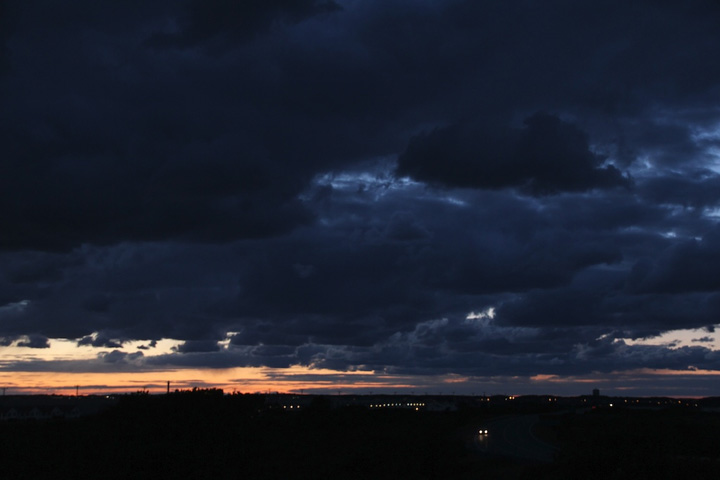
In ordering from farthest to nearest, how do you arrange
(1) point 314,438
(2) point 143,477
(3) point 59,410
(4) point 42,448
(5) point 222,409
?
(3) point 59,410 < (1) point 314,438 < (5) point 222,409 < (4) point 42,448 < (2) point 143,477

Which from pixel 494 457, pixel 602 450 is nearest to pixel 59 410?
pixel 494 457

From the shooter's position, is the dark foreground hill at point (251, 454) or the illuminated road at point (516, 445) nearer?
the dark foreground hill at point (251, 454)

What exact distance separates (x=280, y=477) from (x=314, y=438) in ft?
187

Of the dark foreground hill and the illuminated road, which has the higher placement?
the dark foreground hill

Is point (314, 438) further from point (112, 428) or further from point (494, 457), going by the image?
point (112, 428)

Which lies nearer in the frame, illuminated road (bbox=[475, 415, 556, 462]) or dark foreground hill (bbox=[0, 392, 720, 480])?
dark foreground hill (bbox=[0, 392, 720, 480])

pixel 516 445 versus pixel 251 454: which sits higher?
pixel 251 454

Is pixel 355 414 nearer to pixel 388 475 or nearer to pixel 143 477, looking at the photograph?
pixel 388 475

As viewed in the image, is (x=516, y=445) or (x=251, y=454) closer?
(x=251, y=454)

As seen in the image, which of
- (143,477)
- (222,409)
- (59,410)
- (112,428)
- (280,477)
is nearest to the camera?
(143,477)

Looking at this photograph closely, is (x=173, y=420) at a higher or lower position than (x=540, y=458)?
higher

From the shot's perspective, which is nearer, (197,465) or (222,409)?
(197,465)

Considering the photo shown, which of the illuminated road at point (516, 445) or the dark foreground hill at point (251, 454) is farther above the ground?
the dark foreground hill at point (251, 454)

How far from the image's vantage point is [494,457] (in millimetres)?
78875
